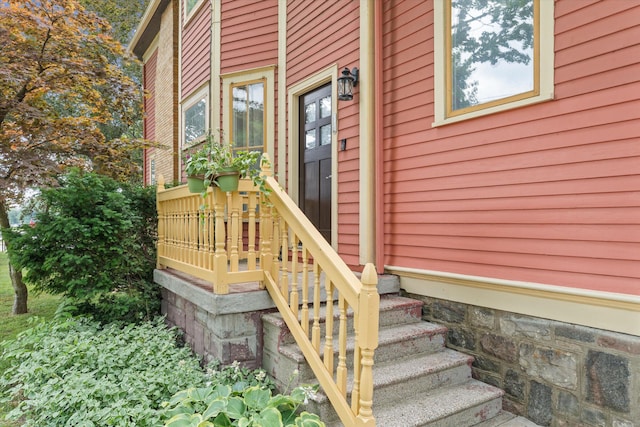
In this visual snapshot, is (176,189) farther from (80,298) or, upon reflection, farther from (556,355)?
(556,355)

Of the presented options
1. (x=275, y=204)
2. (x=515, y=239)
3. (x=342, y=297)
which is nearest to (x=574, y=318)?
(x=515, y=239)

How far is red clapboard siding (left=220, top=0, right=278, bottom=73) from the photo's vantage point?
512 cm

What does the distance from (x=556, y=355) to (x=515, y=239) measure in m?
0.78

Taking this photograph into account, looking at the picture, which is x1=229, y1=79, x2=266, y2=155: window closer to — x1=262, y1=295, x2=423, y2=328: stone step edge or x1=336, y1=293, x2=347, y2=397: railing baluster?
x1=262, y1=295, x2=423, y2=328: stone step edge

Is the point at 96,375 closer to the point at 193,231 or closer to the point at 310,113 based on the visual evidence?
the point at 193,231

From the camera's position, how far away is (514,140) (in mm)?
2643

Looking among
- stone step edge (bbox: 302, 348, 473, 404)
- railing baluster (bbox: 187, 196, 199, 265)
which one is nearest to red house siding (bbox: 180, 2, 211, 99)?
railing baluster (bbox: 187, 196, 199, 265)

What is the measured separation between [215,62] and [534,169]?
4625mm

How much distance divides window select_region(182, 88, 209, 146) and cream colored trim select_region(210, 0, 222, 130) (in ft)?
1.07

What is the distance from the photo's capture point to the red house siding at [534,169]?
2158 millimetres

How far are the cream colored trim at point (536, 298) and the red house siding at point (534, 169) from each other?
0.18 feet

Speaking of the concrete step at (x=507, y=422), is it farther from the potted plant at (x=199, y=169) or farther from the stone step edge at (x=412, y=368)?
the potted plant at (x=199, y=169)

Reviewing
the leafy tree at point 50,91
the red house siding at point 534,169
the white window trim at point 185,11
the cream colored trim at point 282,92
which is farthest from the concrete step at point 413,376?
the white window trim at point 185,11

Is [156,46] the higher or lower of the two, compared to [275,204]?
higher
